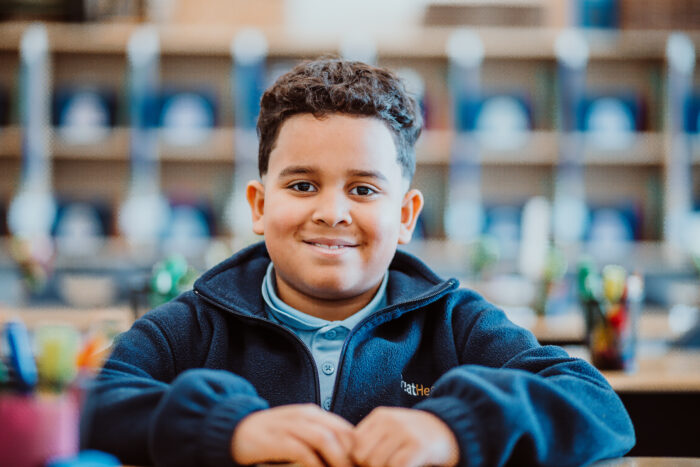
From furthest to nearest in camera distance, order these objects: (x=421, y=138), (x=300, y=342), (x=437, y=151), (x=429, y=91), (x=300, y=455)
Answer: (x=429, y=91)
(x=437, y=151)
(x=421, y=138)
(x=300, y=342)
(x=300, y=455)

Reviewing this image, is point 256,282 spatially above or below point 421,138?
below

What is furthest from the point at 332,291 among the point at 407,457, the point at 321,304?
the point at 407,457

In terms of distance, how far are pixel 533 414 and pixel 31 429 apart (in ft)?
1.50

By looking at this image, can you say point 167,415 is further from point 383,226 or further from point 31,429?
point 383,226

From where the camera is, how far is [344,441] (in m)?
0.62

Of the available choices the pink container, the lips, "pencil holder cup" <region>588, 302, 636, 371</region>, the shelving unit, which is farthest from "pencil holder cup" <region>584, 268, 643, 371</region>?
the shelving unit

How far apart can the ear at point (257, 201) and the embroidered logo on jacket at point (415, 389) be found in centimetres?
34

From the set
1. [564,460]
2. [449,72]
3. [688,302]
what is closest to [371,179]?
[564,460]

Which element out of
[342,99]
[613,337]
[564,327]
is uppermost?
[342,99]

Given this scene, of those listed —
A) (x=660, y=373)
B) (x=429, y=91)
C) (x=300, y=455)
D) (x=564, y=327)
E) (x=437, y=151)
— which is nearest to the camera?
(x=300, y=455)

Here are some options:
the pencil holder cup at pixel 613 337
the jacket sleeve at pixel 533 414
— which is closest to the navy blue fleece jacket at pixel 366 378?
the jacket sleeve at pixel 533 414

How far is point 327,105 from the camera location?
958 millimetres

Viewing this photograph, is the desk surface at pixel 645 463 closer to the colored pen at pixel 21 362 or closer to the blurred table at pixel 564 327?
the colored pen at pixel 21 362

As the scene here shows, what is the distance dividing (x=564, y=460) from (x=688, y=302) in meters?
2.43
